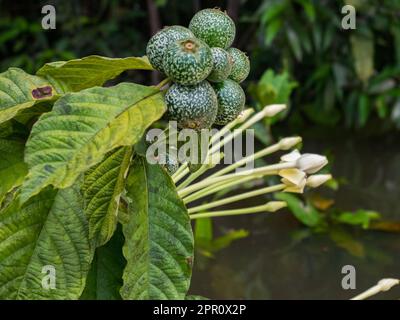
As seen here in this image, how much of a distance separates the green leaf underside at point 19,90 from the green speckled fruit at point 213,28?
131 millimetres

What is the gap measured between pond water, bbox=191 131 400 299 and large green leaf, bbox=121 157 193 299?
2.51 ft

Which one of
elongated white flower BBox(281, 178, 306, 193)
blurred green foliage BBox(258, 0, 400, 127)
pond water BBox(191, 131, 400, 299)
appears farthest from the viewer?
blurred green foliage BBox(258, 0, 400, 127)

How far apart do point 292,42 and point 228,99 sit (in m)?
2.02

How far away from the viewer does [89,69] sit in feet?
1.82

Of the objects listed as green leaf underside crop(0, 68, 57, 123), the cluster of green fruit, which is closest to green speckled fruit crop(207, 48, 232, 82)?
the cluster of green fruit

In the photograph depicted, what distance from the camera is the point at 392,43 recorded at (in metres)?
2.72

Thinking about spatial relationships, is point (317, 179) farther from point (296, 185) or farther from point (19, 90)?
point (19, 90)

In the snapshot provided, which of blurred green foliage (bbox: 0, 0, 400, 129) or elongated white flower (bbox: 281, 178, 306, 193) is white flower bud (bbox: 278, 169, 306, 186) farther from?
blurred green foliage (bbox: 0, 0, 400, 129)

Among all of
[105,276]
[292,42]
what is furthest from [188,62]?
[292,42]

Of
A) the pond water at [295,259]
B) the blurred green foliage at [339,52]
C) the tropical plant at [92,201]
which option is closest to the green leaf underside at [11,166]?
the tropical plant at [92,201]

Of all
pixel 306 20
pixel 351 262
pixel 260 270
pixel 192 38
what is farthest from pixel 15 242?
pixel 306 20

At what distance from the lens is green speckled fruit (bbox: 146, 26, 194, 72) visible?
0.51 m

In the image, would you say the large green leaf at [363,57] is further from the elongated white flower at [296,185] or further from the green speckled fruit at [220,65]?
the green speckled fruit at [220,65]

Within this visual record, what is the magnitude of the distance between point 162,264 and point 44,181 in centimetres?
12
